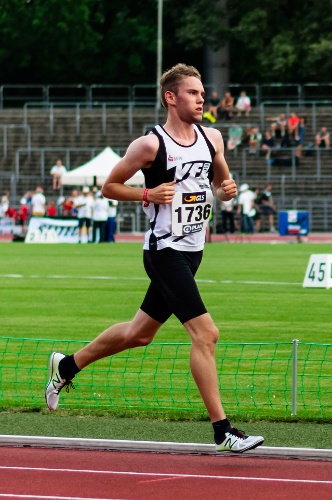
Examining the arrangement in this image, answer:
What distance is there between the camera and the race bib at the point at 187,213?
27.0 ft

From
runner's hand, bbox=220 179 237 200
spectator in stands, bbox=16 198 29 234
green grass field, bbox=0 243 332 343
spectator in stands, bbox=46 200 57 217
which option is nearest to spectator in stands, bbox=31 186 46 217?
spectator in stands, bbox=16 198 29 234

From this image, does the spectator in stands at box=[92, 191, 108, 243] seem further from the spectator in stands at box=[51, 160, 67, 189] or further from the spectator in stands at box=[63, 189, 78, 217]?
the spectator in stands at box=[51, 160, 67, 189]

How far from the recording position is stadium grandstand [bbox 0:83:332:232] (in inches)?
1885

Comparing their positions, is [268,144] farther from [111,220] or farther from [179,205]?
[179,205]

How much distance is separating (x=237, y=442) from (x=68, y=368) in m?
1.62

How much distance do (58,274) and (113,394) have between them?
48.6ft

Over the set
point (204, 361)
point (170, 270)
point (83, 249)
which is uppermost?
point (170, 270)

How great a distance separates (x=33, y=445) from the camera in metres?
8.43

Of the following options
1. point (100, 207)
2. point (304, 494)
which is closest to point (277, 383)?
point (304, 494)

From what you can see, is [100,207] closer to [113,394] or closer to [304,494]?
[113,394]

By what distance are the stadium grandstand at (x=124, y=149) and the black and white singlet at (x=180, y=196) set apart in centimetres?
3699

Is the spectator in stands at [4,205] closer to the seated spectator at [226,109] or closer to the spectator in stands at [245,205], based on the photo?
the spectator in stands at [245,205]

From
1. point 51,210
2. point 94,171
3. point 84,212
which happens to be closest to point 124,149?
point 51,210

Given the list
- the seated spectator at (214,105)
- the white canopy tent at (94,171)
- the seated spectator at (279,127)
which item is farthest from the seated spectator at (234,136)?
the white canopy tent at (94,171)
